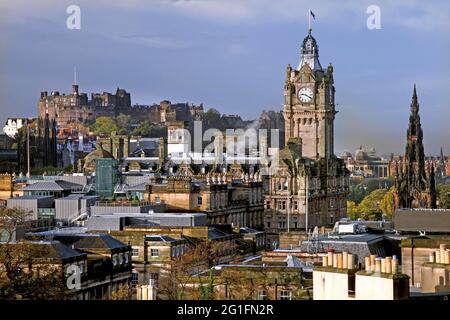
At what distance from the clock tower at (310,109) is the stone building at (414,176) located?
9.07 m

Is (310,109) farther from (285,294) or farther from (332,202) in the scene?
(285,294)

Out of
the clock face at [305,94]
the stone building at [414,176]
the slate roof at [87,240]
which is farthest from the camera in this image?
the clock face at [305,94]

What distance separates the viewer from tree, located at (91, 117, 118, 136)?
7067 inches

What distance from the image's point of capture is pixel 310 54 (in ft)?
394

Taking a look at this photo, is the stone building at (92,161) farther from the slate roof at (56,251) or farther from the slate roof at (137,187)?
the slate roof at (56,251)

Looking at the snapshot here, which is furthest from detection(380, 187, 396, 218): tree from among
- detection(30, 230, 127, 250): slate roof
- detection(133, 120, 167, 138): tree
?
detection(30, 230, 127, 250): slate roof

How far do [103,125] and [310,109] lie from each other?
68172mm

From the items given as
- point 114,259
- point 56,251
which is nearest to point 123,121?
point 114,259

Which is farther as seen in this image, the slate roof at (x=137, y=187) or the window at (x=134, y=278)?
the slate roof at (x=137, y=187)

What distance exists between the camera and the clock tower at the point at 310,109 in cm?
11731

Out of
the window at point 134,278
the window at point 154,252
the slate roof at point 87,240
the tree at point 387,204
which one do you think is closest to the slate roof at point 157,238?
the window at point 154,252

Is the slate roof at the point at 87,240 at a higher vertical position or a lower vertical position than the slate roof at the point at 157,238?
higher

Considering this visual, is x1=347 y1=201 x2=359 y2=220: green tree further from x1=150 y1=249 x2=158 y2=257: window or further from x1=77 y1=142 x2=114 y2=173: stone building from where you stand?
x1=150 y1=249 x2=158 y2=257: window

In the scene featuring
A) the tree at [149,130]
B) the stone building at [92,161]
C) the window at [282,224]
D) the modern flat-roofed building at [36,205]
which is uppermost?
the tree at [149,130]
